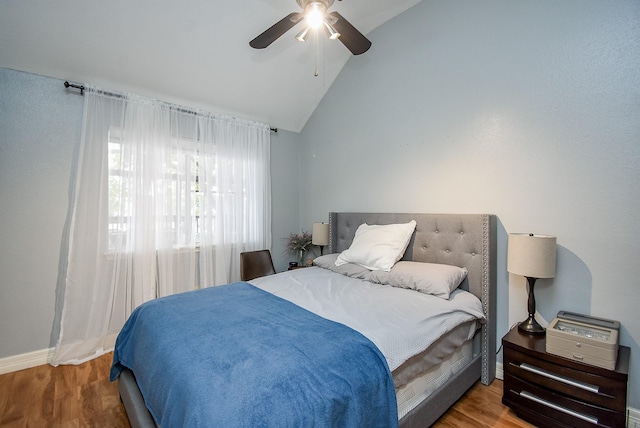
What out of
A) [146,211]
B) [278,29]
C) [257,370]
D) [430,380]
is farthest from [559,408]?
[146,211]

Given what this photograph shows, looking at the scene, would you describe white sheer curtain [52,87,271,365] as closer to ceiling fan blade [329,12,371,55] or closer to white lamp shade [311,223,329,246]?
white lamp shade [311,223,329,246]

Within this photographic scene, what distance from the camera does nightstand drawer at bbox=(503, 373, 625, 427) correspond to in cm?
147

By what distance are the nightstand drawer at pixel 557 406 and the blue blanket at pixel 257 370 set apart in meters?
1.12

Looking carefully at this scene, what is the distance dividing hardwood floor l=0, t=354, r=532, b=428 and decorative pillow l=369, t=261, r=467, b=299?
0.75 meters

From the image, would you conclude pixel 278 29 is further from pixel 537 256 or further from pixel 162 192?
pixel 537 256

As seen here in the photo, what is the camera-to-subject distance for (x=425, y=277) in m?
2.07

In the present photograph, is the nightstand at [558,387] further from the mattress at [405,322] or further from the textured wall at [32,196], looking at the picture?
Answer: the textured wall at [32,196]

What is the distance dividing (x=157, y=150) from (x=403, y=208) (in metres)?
2.65

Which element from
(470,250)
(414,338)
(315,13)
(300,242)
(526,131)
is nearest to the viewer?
(414,338)

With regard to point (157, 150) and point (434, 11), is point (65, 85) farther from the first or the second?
point (434, 11)

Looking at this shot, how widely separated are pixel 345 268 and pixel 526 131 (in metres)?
1.82

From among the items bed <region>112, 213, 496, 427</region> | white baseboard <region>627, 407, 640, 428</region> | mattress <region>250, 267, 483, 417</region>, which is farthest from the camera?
white baseboard <region>627, 407, 640, 428</region>

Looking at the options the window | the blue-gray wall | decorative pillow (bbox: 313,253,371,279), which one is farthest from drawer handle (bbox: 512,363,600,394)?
the window

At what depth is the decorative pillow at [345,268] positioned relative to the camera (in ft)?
8.14
